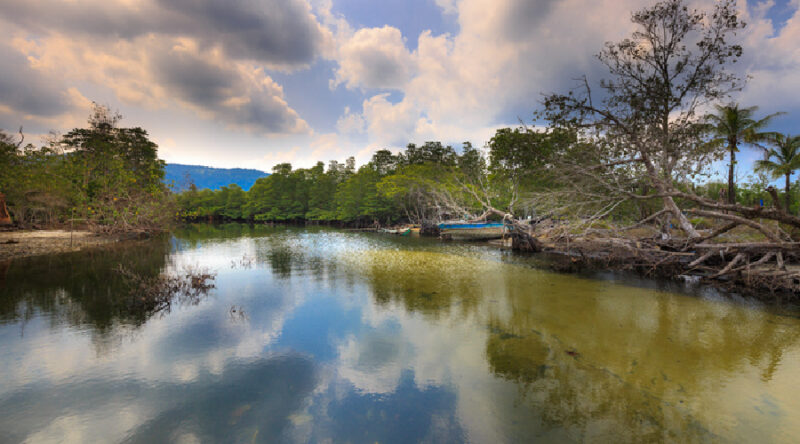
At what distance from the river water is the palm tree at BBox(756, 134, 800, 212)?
26.5 metres

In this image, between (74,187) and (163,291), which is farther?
(74,187)

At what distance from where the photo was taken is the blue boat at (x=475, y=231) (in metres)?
33.7

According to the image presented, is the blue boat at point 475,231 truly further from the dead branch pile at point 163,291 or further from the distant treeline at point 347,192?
the dead branch pile at point 163,291

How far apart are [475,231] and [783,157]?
88.1 ft

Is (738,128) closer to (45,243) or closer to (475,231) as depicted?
(475,231)

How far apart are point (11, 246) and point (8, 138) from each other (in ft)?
41.7

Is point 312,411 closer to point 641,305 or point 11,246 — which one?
point 641,305

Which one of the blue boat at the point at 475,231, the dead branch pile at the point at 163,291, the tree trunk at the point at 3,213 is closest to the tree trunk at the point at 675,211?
the dead branch pile at the point at 163,291

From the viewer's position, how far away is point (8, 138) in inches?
933

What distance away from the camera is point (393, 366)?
6.05 meters

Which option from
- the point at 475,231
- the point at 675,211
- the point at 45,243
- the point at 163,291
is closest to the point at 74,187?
the point at 45,243

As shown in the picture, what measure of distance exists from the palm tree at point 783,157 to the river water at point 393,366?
2655 centimetres

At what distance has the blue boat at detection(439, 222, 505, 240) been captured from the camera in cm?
3366

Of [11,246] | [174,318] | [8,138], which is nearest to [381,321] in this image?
[174,318]
